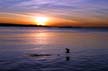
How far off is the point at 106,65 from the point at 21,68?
9830 mm

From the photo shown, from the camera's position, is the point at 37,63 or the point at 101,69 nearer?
the point at 101,69

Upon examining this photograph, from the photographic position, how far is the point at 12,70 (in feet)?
76.1

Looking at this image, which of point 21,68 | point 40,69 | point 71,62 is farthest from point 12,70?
point 71,62

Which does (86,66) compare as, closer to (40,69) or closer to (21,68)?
(40,69)

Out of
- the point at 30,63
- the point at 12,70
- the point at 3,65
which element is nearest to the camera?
the point at 12,70

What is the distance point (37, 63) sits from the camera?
27.8m

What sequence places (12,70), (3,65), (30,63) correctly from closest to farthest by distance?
(12,70), (3,65), (30,63)

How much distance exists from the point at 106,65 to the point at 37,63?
8266 millimetres

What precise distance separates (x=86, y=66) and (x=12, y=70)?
27.7 feet

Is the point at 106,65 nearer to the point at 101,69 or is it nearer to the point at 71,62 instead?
the point at 101,69

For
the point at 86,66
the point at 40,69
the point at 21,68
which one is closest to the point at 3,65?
the point at 21,68

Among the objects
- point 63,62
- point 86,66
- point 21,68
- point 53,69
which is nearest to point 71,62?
point 63,62

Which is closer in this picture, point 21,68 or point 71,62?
point 21,68

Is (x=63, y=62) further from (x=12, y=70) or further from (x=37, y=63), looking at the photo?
(x=12, y=70)
